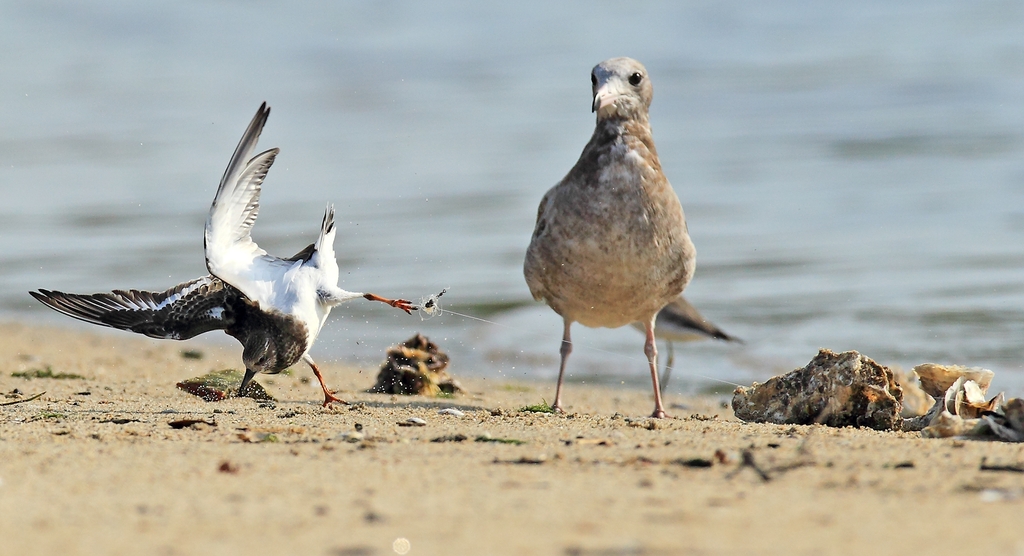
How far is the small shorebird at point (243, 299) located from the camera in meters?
7.39

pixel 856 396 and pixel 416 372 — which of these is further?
pixel 416 372

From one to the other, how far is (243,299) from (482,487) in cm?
385

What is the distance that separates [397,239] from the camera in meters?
14.9

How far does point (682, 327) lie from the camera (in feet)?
35.4

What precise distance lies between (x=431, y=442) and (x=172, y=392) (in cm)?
316

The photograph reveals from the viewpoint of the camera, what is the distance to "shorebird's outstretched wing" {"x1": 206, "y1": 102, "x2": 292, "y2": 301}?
719cm

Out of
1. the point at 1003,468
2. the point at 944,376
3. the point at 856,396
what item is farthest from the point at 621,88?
the point at 1003,468

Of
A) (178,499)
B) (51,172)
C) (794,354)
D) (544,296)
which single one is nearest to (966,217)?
(794,354)

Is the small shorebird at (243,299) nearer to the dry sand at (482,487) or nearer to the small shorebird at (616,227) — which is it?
the dry sand at (482,487)

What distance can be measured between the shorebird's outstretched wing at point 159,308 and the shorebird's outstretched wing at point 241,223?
215 millimetres

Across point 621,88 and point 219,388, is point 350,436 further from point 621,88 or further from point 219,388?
point 621,88

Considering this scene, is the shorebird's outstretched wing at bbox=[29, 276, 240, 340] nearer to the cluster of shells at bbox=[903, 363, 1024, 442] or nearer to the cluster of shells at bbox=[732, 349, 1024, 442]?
the cluster of shells at bbox=[732, 349, 1024, 442]

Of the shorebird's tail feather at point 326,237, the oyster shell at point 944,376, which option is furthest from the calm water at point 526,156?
the oyster shell at point 944,376

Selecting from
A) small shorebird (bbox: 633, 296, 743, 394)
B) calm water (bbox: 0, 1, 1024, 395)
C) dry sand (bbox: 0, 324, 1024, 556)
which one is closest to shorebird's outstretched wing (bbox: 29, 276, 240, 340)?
dry sand (bbox: 0, 324, 1024, 556)
